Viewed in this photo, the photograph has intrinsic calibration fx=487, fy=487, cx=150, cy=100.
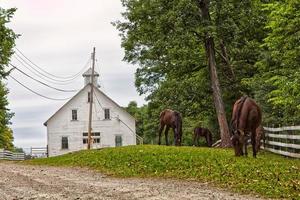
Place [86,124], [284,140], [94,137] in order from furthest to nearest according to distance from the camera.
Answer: [94,137]
[86,124]
[284,140]

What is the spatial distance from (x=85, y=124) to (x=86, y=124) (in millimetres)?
158

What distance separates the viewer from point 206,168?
15.7 meters

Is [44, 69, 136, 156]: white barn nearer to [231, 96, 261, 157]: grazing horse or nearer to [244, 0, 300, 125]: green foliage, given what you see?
[244, 0, 300, 125]: green foliage

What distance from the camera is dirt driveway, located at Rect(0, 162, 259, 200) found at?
1085 cm

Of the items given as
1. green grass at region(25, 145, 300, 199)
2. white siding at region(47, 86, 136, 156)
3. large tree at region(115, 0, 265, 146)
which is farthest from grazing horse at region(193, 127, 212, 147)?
white siding at region(47, 86, 136, 156)

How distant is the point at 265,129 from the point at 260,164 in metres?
11.5

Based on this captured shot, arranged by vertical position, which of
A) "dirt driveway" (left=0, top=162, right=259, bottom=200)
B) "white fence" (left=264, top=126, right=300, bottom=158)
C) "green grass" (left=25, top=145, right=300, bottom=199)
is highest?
"white fence" (left=264, top=126, right=300, bottom=158)

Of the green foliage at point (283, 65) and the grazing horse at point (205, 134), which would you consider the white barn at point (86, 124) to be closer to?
the grazing horse at point (205, 134)

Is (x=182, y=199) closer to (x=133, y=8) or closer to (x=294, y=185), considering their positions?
(x=294, y=185)

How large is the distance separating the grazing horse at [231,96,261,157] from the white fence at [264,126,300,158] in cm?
201

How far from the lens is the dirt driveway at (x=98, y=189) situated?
10.9 meters

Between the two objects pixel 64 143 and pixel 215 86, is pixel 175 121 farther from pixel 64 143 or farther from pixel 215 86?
pixel 64 143

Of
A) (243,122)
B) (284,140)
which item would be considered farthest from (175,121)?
(243,122)

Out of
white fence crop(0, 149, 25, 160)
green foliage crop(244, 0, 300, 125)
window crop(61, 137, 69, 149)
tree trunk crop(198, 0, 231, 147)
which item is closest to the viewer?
green foliage crop(244, 0, 300, 125)
